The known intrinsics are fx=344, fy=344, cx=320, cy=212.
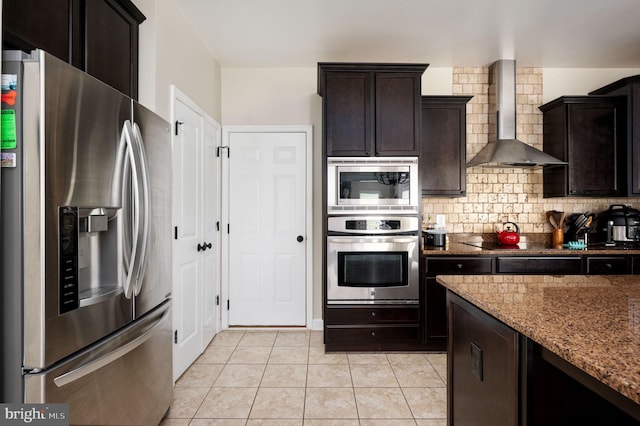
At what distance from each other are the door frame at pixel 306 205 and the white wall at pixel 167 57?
23.6 inches

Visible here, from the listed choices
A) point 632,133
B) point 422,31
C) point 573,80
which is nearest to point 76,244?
point 422,31

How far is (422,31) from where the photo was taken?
295cm

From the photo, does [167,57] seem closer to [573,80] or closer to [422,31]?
[422,31]

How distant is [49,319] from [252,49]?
9.45 ft

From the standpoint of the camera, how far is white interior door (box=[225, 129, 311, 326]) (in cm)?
367

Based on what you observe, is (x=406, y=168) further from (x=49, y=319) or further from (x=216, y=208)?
(x=49, y=319)

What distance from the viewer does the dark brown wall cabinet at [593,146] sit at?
3320mm

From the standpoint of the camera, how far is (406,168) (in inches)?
120

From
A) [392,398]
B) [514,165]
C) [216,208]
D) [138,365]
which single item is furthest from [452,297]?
[216,208]

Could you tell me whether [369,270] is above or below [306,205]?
below

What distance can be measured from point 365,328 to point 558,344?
2.29m

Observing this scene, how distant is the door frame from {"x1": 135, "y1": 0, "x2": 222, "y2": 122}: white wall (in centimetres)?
60

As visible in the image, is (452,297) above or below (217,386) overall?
above

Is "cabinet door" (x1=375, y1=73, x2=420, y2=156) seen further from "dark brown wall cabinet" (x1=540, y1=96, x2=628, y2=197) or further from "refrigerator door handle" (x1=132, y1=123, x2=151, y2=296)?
"refrigerator door handle" (x1=132, y1=123, x2=151, y2=296)
